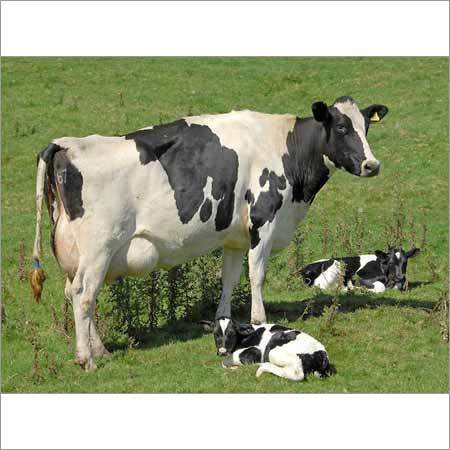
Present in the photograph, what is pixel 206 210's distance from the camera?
13859 millimetres

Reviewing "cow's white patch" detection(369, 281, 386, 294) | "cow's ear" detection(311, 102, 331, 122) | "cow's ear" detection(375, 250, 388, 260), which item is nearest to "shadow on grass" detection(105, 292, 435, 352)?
"cow's white patch" detection(369, 281, 386, 294)

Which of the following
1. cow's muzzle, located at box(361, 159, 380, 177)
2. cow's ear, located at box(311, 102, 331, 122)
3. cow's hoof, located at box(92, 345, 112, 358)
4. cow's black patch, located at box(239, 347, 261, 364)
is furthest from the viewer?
cow's ear, located at box(311, 102, 331, 122)

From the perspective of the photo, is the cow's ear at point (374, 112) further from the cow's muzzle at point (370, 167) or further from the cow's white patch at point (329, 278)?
the cow's white patch at point (329, 278)

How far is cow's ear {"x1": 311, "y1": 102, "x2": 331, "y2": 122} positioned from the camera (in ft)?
48.3

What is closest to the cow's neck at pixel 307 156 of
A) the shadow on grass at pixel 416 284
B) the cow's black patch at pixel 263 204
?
the cow's black patch at pixel 263 204

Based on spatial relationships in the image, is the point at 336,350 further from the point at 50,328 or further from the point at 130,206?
the point at 50,328

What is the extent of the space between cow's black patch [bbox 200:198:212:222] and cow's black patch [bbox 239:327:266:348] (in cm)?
203

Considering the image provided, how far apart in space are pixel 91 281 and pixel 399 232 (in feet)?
30.1

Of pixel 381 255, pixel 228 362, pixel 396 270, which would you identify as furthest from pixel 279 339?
pixel 381 255

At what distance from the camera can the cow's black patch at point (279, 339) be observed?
1234 cm

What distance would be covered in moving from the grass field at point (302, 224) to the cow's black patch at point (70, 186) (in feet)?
6.79

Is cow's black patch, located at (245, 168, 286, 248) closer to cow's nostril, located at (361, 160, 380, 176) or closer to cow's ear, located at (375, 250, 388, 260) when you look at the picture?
cow's nostril, located at (361, 160, 380, 176)

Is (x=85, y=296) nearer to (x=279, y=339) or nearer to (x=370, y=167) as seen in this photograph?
(x=279, y=339)

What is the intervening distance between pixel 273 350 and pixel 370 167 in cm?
371
